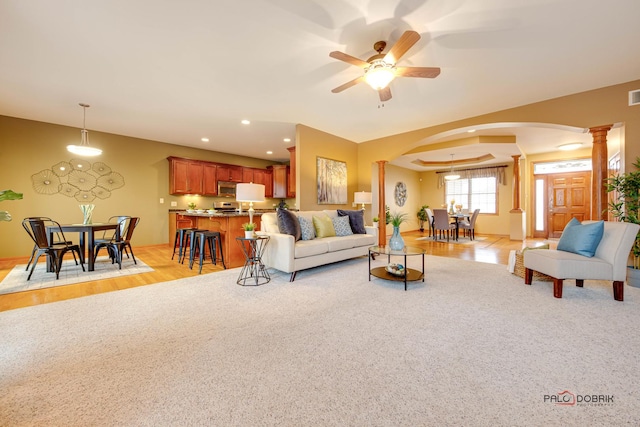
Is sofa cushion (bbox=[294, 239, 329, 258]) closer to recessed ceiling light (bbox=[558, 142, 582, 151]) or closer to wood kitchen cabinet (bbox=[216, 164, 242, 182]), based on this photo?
wood kitchen cabinet (bbox=[216, 164, 242, 182])

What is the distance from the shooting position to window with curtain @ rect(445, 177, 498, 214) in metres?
→ 8.70

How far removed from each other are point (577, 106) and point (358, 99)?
3234mm

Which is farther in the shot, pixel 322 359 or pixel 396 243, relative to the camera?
pixel 396 243

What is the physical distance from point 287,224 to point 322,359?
2.14 meters

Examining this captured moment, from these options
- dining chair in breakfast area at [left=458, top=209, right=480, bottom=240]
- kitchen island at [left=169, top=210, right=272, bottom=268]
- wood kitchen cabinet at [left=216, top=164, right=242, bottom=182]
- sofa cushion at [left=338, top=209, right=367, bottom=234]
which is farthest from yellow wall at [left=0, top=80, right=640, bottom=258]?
dining chair in breakfast area at [left=458, top=209, right=480, bottom=240]

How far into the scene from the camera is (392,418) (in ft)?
3.86

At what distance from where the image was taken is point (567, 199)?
23.7ft

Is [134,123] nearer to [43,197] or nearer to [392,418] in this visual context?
[43,197]

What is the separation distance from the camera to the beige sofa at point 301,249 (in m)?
3.37

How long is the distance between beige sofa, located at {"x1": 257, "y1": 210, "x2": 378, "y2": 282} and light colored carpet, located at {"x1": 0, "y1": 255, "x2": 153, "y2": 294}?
6.64 feet

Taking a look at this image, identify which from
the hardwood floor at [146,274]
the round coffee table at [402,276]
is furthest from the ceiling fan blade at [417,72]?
the hardwood floor at [146,274]

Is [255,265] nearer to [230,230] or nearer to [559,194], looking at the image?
[230,230]

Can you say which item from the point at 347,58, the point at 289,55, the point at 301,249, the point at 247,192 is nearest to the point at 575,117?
the point at 347,58

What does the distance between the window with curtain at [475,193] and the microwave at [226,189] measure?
25.4 feet
